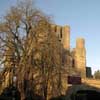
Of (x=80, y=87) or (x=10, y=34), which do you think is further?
(x=80, y=87)

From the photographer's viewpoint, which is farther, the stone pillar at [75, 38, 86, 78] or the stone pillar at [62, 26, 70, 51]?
the stone pillar at [75, 38, 86, 78]

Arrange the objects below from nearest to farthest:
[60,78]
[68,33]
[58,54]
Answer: [58,54] → [60,78] → [68,33]

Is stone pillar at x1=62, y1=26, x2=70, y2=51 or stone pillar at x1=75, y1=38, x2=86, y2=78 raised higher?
stone pillar at x1=62, y1=26, x2=70, y2=51

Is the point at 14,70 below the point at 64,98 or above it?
above

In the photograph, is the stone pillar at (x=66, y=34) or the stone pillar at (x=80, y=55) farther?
the stone pillar at (x=80, y=55)

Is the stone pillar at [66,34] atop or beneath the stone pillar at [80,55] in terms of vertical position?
atop

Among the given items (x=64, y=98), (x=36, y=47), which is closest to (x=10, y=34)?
(x=36, y=47)

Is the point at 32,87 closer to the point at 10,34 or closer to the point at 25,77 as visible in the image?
the point at 25,77

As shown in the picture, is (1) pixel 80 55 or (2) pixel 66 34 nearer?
(2) pixel 66 34

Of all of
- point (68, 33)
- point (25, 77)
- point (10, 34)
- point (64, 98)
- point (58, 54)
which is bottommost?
point (64, 98)

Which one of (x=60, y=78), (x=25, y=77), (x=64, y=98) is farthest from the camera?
(x=64, y=98)

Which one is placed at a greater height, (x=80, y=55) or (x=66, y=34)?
(x=66, y=34)

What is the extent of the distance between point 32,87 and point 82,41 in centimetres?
2853

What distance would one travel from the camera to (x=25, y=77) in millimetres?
26391
